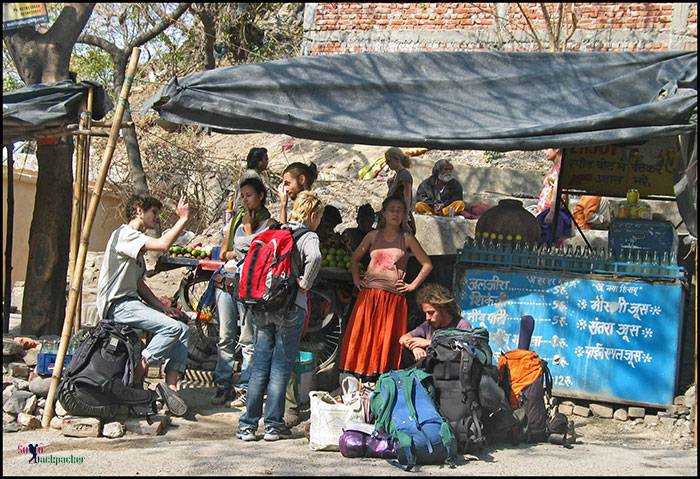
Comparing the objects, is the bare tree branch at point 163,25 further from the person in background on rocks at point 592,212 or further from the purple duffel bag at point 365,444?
the purple duffel bag at point 365,444

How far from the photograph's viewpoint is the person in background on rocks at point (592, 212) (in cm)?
1155

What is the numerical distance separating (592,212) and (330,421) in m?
6.26

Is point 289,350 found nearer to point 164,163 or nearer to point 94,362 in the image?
point 94,362

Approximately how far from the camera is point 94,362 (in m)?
6.65

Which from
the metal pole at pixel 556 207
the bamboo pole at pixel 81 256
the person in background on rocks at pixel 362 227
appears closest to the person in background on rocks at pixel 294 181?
the person in background on rocks at pixel 362 227

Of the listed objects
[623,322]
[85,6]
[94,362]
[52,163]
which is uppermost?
[85,6]

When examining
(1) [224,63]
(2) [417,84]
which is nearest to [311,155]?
(1) [224,63]

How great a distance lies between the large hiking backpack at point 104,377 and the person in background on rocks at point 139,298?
0.18 metres

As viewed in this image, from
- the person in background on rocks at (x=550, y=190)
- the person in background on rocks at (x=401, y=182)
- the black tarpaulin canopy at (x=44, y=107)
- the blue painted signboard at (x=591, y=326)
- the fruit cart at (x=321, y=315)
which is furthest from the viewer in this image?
the person in background on rocks at (x=550, y=190)

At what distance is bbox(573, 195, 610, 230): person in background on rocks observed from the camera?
11.6 m

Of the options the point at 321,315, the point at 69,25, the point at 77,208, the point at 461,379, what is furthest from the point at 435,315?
the point at 69,25

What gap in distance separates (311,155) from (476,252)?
27.2 ft

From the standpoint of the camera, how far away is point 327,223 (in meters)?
8.83

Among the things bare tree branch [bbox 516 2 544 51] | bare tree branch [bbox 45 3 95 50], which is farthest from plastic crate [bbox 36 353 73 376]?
bare tree branch [bbox 516 2 544 51]
